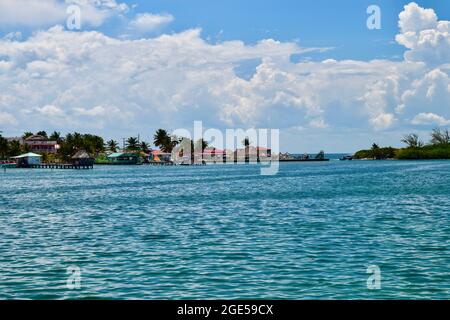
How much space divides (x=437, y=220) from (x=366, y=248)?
14.9 metres

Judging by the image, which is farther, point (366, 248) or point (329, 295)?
point (366, 248)

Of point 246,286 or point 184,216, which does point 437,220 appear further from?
point 246,286

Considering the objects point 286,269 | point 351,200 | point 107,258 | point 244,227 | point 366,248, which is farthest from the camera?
point 351,200

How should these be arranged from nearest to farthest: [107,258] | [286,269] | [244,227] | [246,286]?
[246,286]
[286,269]
[107,258]
[244,227]

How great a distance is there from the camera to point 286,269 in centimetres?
2378

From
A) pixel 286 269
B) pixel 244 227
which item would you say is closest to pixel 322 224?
pixel 244 227

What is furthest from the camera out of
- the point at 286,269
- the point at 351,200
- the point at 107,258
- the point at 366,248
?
the point at 351,200
